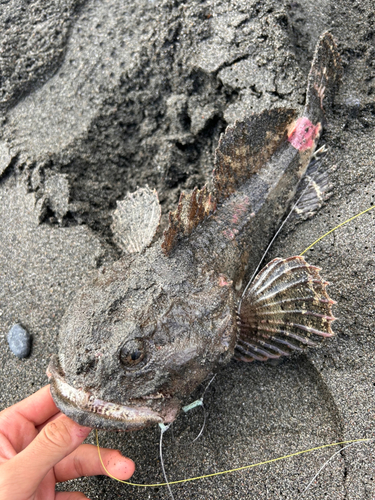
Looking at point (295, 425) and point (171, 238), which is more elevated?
point (171, 238)

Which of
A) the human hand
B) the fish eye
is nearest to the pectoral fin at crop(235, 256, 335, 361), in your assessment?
the fish eye

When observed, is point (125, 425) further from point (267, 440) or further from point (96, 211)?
point (96, 211)

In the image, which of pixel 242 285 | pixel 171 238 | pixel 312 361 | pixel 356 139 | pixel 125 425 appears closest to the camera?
pixel 125 425

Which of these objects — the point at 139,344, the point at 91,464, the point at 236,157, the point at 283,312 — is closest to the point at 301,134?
the point at 236,157

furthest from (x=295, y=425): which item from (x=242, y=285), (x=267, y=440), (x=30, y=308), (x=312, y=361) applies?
(x=30, y=308)

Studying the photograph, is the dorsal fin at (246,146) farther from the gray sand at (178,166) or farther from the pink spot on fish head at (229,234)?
the gray sand at (178,166)

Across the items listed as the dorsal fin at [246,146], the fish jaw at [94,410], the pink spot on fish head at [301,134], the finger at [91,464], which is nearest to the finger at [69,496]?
the finger at [91,464]

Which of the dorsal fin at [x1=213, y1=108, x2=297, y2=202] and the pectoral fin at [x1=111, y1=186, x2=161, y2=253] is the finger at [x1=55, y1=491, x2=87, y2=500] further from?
the dorsal fin at [x1=213, y1=108, x2=297, y2=202]
